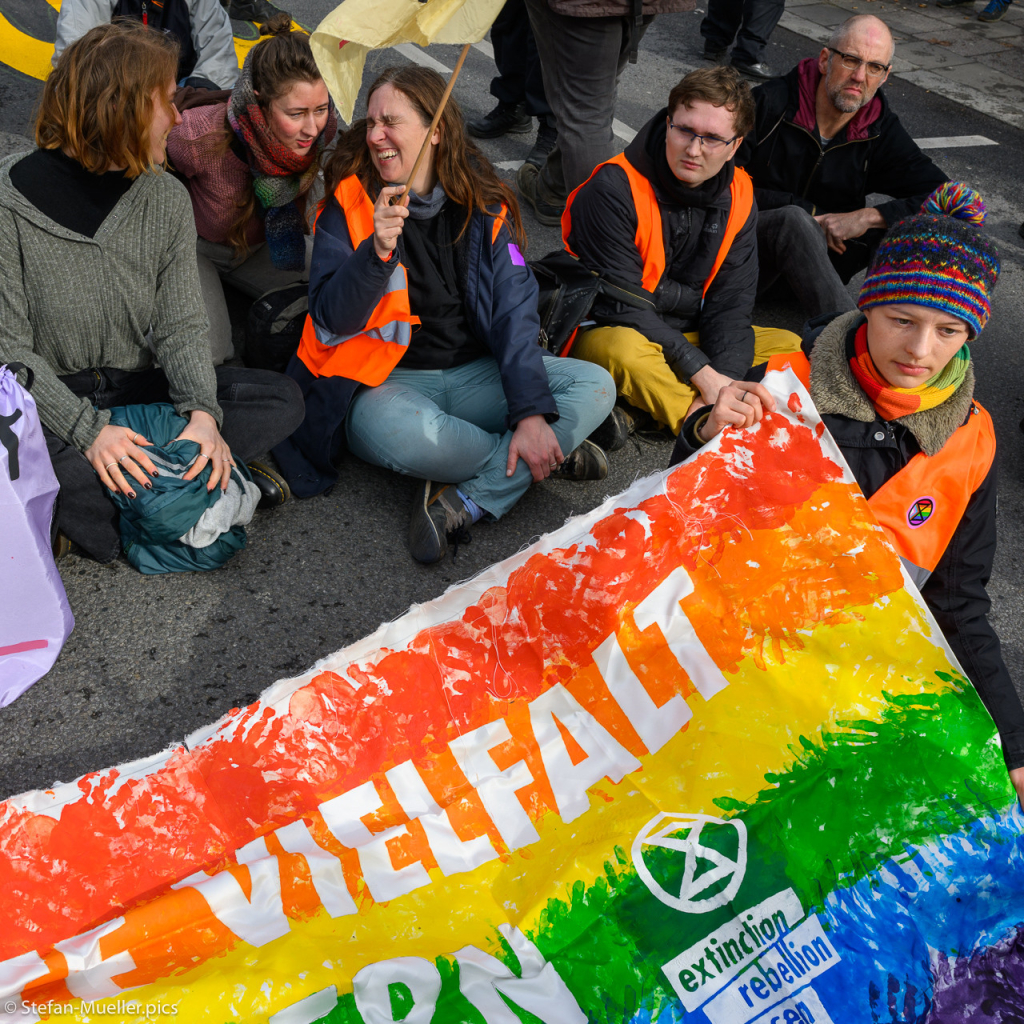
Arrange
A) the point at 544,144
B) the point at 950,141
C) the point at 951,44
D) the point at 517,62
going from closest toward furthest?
the point at 544,144 → the point at 517,62 → the point at 950,141 → the point at 951,44

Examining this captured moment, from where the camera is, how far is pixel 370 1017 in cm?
159

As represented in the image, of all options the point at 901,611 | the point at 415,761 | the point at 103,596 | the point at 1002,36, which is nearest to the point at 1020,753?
the point at 901,611

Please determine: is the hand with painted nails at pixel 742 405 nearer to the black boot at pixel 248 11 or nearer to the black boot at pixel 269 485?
the black boot at pixel 269 485

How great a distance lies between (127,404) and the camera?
9.27ft

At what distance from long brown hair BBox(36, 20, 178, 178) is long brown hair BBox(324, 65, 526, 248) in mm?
557

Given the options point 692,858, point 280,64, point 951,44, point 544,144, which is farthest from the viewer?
point 951,44

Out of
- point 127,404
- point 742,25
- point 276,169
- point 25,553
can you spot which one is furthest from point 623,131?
point 25,553

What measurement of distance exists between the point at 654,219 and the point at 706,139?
0.30m

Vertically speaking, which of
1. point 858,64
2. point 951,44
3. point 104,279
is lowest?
point 104,279

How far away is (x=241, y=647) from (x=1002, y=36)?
356 inches

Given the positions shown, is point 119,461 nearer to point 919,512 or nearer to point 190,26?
point 919,512

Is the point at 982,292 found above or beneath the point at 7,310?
above

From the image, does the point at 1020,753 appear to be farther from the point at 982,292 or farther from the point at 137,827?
the point at 137,827

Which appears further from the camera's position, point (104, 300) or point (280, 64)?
point (280, 64)
